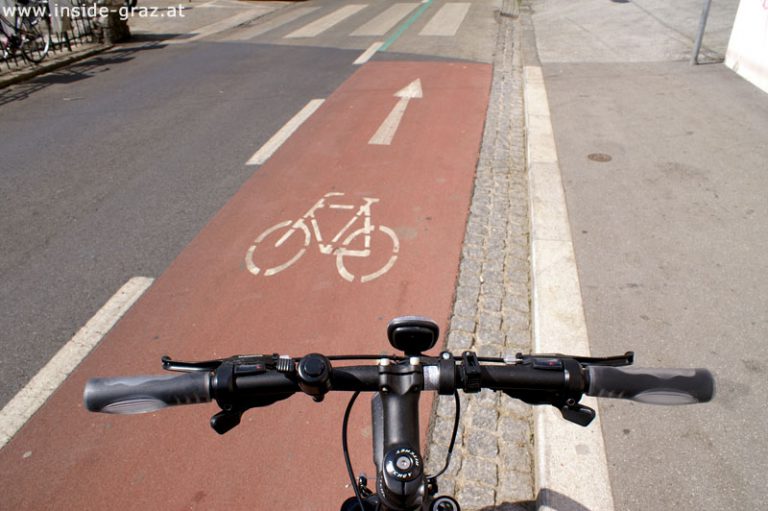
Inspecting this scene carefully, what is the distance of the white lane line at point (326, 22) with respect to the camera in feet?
55.2

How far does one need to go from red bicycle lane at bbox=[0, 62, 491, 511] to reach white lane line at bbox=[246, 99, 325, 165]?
241 mm

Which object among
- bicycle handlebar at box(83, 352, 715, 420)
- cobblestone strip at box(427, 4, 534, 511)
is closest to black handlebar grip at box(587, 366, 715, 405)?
bicycle handlebar at box(83, 352, 715, 420)

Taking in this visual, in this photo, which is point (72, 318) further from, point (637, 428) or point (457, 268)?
point (637, 428)

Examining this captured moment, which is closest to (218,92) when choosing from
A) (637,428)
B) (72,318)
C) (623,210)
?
(72,318)

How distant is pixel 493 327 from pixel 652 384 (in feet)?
9.89

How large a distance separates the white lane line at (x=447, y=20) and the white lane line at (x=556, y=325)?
9.48 metres

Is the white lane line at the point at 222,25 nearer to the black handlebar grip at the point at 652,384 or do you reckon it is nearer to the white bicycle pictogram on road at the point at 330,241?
the white bicycle pictogram on road at the point at 330,241

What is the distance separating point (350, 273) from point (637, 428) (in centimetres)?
291

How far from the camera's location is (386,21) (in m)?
18.4

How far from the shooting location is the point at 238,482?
3.32 metres

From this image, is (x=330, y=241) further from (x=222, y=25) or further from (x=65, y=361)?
(x=222, y=25)

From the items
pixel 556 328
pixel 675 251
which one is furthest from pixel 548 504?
pixel 675 251

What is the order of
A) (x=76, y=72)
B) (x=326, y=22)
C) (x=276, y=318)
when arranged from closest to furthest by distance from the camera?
1. (x=276, y=318)
2. (x=76, y=72)
3. (x=326, y=22)

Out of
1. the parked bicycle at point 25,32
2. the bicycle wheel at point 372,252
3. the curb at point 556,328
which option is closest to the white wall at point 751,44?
the curb at point 556,328
